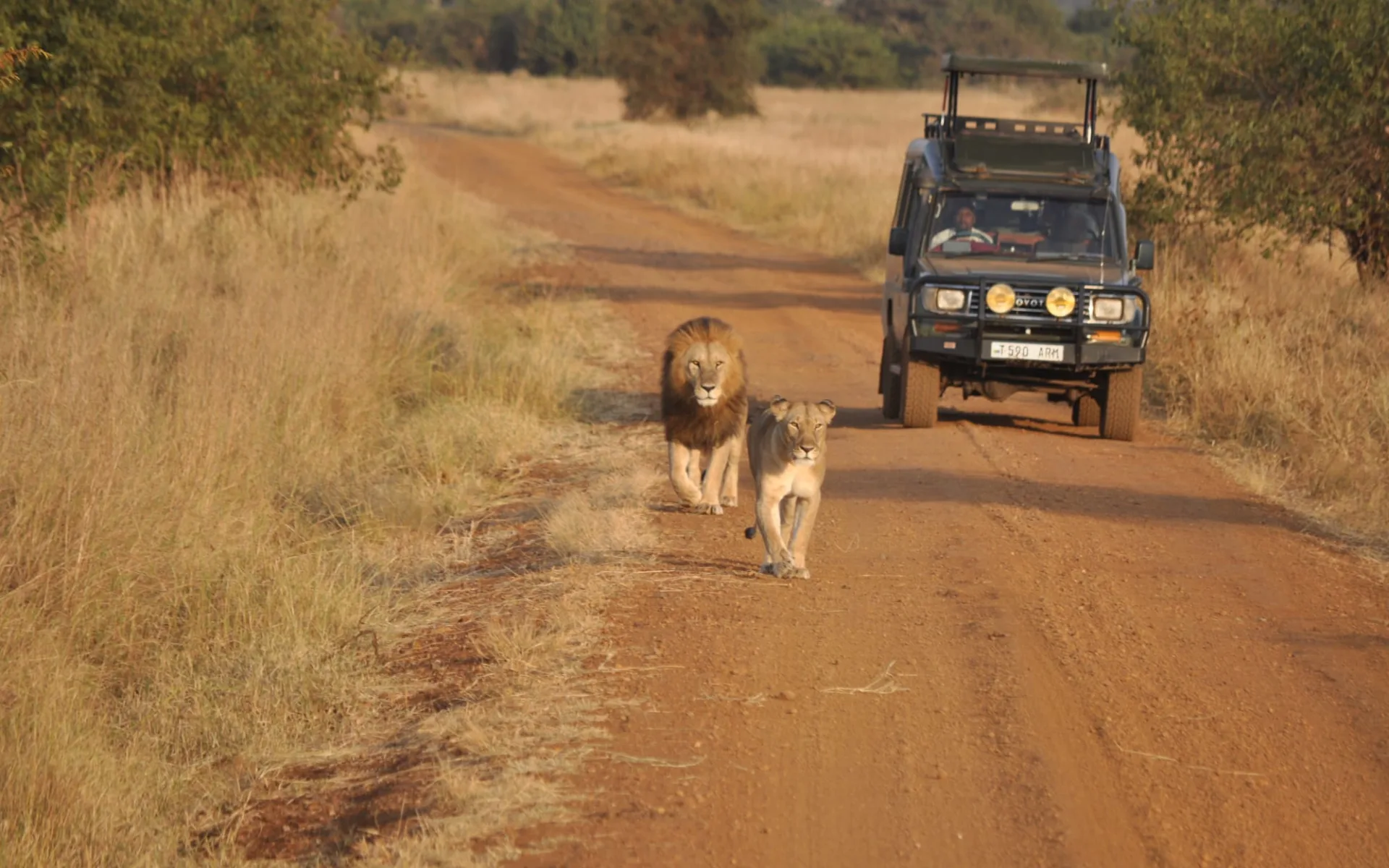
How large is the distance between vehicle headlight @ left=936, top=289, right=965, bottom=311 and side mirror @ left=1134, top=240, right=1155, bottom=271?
118 cm

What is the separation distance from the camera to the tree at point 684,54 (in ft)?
157

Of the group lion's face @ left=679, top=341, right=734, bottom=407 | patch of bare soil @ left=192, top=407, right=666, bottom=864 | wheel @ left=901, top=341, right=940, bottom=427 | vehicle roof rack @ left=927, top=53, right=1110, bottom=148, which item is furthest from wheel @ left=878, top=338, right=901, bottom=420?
patch of bare soil @ left=192, top=407, right=666, bottom=864

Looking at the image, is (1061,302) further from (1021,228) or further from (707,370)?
(707,370)

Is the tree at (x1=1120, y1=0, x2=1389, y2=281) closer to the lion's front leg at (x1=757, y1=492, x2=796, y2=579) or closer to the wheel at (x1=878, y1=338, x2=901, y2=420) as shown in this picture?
the wheel at (x1=878, y1=338, x2=901, y2=420)

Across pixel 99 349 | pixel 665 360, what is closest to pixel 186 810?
pixel 99 349

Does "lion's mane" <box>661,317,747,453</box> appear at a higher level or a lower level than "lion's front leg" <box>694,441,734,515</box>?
higher

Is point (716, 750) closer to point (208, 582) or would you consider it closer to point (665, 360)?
point (208, 582)

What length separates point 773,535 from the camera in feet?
23.1

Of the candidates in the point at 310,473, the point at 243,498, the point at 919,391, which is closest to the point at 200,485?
the point at 243,498

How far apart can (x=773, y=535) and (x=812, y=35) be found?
7049 cm

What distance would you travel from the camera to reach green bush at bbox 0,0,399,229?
1120cm

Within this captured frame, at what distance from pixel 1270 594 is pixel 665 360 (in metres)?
3.37

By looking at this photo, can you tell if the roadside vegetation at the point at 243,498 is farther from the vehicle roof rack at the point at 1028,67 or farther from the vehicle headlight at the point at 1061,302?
the vehicle roof rack at the point at 1028,67

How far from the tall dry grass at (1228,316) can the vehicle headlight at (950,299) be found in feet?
6.64
